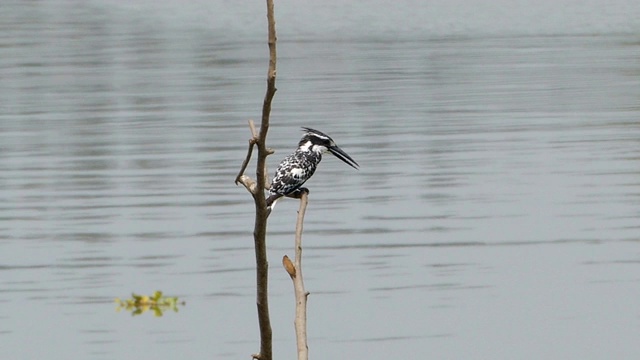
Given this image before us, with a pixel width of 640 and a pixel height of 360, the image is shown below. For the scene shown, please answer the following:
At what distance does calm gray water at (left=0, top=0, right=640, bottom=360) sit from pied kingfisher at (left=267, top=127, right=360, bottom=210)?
3.17 m

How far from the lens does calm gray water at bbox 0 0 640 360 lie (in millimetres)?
9266

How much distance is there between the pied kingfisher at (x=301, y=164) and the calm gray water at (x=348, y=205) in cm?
317

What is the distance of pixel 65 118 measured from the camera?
20.2m

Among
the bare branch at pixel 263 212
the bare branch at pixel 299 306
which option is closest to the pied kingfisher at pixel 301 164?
the bare branch at pixel 299 306

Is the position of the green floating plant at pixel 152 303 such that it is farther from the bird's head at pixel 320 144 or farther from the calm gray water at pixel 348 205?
the calm gray water at pixel 348 205

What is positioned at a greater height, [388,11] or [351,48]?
[388,11]

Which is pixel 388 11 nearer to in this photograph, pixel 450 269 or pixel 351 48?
pixel 351 48

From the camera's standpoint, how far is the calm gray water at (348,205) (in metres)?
9.27

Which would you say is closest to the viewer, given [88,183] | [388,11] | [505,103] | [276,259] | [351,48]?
[276,259]

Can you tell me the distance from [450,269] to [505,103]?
30.8ft

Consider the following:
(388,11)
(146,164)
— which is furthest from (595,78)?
(388,11)

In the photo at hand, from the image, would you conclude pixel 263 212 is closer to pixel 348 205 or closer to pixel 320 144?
pixel 320 144

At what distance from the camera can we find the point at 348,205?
1311 centimetres

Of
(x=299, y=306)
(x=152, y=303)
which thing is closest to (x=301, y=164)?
(x=152, y=303)
